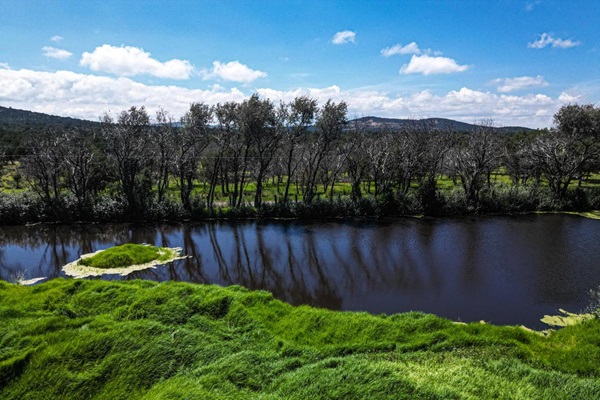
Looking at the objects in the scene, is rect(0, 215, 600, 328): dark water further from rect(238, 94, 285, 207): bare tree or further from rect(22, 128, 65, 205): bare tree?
rect(238, 94, 285, 207): bare tree

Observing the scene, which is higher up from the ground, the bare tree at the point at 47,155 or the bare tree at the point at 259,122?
the bare tree at the point at 259,122

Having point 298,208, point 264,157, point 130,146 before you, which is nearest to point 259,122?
point 264,157

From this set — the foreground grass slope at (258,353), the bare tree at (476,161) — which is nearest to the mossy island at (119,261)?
the foreground grass slope at (258,353)

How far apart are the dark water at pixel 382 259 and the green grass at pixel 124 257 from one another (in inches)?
57.5

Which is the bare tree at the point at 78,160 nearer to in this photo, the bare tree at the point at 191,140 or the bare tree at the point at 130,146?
the bare tree at the point at 130,146

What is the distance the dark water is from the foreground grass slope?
455 cm

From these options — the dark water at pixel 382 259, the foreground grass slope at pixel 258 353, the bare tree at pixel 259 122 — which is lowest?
the dark water at pixel 382 259

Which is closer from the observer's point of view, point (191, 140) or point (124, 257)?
point (124, 257)

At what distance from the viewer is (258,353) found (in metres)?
10.1

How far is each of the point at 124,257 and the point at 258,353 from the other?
1538 cm

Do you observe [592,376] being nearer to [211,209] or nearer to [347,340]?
[347,340]

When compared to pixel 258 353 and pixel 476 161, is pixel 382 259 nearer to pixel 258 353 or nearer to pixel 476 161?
pixel 258 353

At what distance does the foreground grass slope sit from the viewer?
328 inches

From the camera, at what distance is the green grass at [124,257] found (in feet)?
71.1
